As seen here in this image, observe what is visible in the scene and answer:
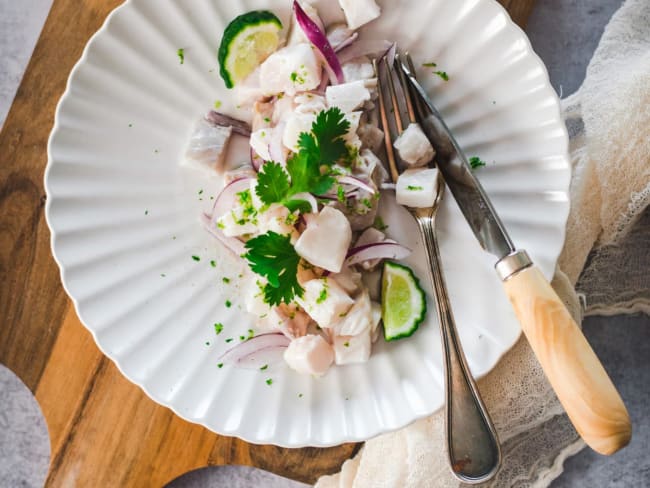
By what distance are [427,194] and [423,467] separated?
0.85 m

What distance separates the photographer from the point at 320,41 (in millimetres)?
1744

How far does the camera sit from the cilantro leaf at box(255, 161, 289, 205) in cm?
164

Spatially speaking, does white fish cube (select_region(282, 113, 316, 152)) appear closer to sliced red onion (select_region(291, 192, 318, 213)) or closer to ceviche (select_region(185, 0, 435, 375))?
ceviche (select_region(185, 0, 435, 375))

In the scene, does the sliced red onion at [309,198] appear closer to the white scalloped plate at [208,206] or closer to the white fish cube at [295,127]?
the white fish cube at [295,127]

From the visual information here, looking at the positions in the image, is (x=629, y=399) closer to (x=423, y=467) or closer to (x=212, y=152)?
(x=423, y=467)

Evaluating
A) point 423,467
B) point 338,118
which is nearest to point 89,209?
point 338,118

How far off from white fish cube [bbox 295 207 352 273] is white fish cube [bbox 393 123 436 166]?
26cm

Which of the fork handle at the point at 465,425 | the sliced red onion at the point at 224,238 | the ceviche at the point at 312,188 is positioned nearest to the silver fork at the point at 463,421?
the fork handle at the point at 465,425

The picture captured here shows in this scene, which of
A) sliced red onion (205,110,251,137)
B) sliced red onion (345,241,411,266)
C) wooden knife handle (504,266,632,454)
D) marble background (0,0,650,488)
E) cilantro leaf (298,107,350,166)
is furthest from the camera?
marble background (0,0,650,488)

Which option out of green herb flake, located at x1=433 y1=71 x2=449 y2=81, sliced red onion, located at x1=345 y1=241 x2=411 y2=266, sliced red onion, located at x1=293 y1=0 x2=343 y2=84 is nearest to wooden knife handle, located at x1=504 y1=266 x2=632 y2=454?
sliced red onion, located at x1=345 y1=241 x2=411 y2=266

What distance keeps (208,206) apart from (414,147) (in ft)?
2.10

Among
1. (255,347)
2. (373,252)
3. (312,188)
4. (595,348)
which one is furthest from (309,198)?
(595,348)

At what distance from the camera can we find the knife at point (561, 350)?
1.35 meters

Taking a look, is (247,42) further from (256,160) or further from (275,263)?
(275,263)
